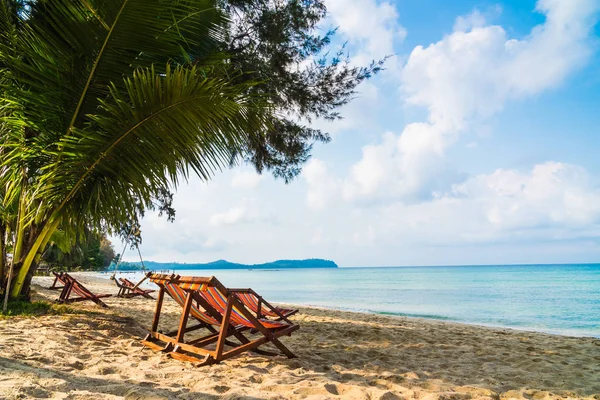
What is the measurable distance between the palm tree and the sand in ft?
4.46

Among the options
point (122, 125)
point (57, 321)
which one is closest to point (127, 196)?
point (122, 125)

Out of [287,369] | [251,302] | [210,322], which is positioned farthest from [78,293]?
[287,369]

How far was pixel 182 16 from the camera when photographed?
408 centimetres

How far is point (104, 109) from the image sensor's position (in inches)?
151

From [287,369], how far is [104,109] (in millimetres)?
2992

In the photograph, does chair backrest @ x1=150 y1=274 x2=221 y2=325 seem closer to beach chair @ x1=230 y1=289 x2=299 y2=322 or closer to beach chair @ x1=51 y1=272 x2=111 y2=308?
beach chair @ x1=230 y1=289 x2=299 y2=322

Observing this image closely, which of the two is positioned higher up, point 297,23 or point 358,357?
point 297,23

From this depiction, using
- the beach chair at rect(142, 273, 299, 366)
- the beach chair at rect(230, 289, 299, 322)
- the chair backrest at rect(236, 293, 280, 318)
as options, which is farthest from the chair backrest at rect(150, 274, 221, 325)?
the chair backrest at rect(236, 293, 280, 318)

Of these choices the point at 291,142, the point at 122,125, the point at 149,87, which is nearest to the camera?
the point at 149,87

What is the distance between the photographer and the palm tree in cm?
369

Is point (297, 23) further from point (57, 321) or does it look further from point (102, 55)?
point (57, 321)

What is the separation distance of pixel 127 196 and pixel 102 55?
1.47 meters

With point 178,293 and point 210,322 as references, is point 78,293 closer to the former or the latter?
point 178,293

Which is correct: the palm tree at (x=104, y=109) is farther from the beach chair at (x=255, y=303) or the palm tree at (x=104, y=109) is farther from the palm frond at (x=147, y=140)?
the beach chair at (x=255, y=303)
